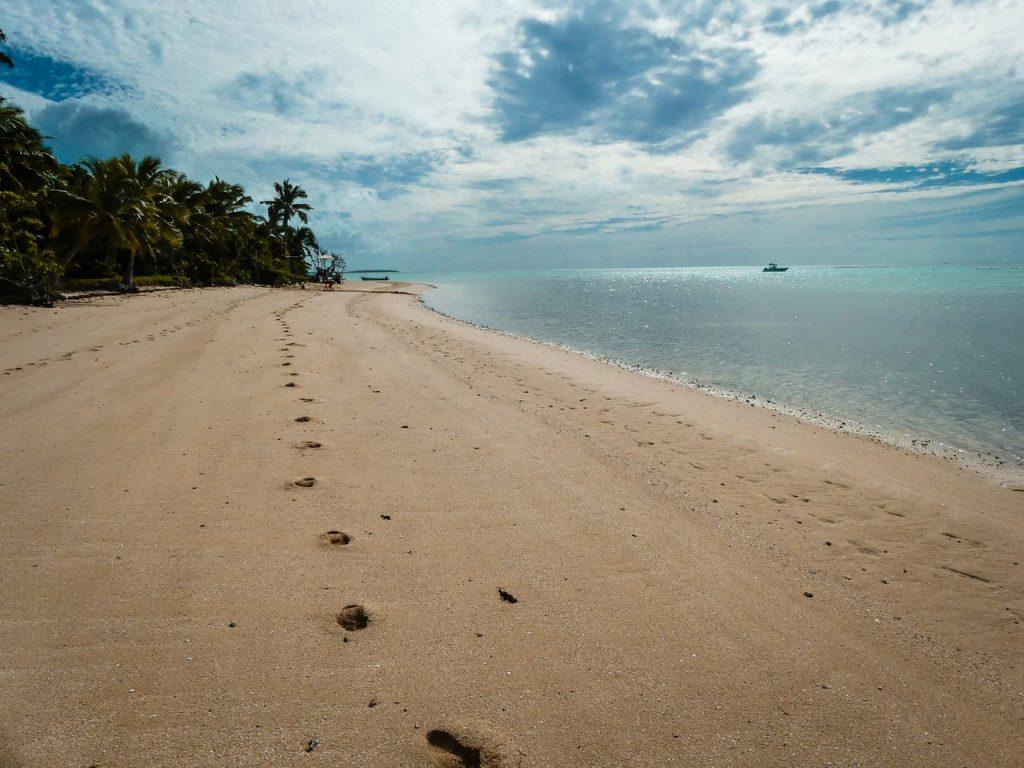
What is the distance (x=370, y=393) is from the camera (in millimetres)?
8656

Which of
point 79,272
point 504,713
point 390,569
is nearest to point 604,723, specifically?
point 504,713

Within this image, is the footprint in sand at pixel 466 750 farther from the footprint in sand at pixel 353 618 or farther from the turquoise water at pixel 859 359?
the turquoise water at pixel 859 359

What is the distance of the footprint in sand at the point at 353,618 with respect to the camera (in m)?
3.03

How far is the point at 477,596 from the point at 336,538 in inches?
52.5

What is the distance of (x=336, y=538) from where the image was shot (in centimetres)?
399

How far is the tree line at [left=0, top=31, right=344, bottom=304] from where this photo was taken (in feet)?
72.5

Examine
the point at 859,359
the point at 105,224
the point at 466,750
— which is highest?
the point at 105,224

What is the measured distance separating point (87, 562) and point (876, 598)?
18.7 feet

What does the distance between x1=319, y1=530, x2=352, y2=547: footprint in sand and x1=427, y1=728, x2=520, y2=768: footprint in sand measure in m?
1.87

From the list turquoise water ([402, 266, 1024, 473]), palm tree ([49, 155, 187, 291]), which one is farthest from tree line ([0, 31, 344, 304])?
turquoise water ([402, 266, 1024, 473])

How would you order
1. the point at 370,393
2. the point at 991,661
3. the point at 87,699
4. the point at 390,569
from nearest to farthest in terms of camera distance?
the point at 87,699 → the point at 991,661 → the point at 390,569 → the point at 370,393

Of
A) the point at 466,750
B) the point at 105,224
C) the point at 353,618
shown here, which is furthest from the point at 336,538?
the point at 105,224

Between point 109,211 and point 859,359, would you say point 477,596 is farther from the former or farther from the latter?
point 109,211

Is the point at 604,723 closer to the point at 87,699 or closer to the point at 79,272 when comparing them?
the point at 87,699
